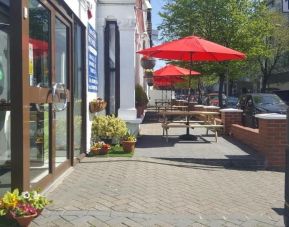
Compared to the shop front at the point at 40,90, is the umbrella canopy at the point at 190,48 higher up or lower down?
higher up

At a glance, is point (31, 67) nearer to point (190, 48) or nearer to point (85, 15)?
point (85, 15)

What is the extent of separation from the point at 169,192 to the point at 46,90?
2182 millimetres

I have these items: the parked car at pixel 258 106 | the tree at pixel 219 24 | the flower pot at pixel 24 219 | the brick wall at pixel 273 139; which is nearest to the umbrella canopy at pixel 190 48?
the brick wall at pixel 273 139

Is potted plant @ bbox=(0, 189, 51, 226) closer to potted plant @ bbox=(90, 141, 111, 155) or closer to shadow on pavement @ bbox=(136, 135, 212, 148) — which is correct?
Result: potted plant @ bbox=(90, 141, 111, 155)

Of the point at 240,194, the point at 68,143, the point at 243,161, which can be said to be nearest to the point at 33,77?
the point at 68,143

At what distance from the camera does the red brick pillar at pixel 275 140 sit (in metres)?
9.75

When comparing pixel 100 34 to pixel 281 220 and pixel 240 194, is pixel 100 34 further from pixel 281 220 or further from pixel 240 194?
pixel 281 220

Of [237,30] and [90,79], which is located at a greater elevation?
[237,30]

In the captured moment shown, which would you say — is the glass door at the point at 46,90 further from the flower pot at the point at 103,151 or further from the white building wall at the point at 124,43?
the white building wall at the point at 124,43

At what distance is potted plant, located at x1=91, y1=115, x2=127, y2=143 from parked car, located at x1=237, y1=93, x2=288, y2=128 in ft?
24.7

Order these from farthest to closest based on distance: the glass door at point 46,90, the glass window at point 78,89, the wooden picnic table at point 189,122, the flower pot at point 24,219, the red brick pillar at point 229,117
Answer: the red brick pillar at point 229,117 → the wooden picnic table at point 189,122 → the glass window at point 78,89 → the glass door at point 46,90 → the flower pot at point 24,219

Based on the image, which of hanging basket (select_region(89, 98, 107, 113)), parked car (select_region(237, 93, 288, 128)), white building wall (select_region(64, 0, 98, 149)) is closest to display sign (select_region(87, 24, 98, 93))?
white building wall (select_region(64, 0, 98, 149))

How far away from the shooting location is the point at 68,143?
838 centimetres

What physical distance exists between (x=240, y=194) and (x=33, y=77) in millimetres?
3299
